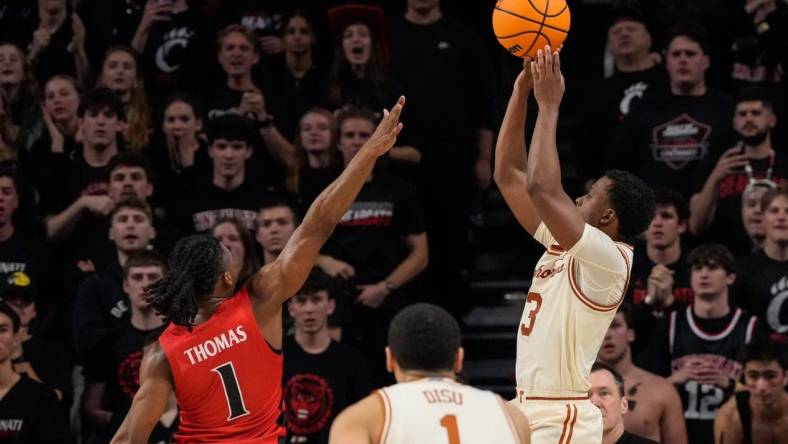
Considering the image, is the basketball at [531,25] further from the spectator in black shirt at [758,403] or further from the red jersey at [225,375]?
the spectator in black shirt at [758,403]

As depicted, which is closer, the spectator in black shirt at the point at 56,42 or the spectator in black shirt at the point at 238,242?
the spectator in black shirt at the point at 238,242

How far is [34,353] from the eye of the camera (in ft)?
30.8

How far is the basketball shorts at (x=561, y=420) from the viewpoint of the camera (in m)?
6.34

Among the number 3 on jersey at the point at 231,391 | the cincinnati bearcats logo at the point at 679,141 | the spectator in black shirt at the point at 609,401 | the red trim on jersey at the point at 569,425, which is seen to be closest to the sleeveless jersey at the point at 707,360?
the spectator in black shirt at the point at 609,401

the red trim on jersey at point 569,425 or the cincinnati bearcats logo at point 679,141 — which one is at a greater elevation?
the cincinnati bearcats logo at point 679,141

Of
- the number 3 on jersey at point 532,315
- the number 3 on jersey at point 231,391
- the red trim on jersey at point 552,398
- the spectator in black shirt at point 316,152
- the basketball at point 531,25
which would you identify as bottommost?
the red trim on jersey at point 552,398

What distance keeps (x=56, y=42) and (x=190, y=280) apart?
19.5 feet

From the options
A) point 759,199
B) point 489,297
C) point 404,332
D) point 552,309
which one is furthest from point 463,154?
point 404,332

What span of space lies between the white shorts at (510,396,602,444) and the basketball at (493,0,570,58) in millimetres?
1586

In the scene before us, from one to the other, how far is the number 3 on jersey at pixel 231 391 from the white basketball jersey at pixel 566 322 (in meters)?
1.23

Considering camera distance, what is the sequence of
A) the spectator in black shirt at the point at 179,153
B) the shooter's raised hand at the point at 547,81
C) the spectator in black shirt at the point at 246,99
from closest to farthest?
1. the shooter's raised hand at the point at 547,81
2. the spectator in black shirt at the point at 179,153
3. the spectator in black shirt at the point at 246,99

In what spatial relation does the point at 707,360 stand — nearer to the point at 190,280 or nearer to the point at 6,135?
the point at 190,280

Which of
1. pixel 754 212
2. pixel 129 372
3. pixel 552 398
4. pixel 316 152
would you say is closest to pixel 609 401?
pixel 552 398

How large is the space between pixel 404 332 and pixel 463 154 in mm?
6001
